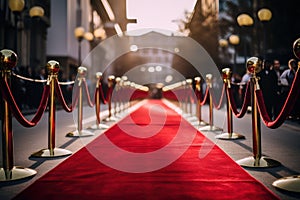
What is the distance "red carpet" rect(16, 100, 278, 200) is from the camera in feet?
11.6

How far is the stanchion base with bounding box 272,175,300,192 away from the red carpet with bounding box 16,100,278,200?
16 cm

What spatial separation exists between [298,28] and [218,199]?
24.7m

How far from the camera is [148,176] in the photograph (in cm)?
426

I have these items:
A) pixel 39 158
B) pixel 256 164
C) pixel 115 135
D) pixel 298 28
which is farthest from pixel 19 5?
A: pixel 298 28

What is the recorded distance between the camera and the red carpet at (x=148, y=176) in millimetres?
3527

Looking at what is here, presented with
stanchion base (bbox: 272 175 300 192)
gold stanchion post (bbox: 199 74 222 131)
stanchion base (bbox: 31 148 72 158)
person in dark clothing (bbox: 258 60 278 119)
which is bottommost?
stanchion base (bbox: 272 175 300 192)

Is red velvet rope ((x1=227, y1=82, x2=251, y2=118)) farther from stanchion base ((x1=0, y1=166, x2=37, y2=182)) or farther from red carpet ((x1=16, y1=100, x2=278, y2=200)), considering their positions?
stanchion base ((x1=0, y1=166, x2=37, y2=182))

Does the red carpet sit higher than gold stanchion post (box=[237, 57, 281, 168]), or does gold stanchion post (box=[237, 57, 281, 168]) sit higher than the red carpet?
gold stanchion post (box=[237, 57, 281, 168])

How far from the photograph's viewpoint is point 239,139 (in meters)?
7.60

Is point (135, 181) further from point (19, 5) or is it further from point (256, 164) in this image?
point (19, 5)

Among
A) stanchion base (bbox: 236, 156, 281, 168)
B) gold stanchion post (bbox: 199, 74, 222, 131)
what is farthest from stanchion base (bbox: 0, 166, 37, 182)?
gold stanchion post (bbox: 199, 74, 222, 131)

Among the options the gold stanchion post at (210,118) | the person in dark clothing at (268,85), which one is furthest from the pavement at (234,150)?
the person in dark clothing at (268,85)

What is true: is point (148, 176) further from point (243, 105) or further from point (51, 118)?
point (243, 105)

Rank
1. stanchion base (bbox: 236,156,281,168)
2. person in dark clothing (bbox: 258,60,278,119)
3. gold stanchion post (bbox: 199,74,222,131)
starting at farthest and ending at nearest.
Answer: person in dark clothing (bbox: 258,60,278,119), gold stanchion post (bbox: 199,74,222,131), stanchion base (bbox: 236,156,281,168)
